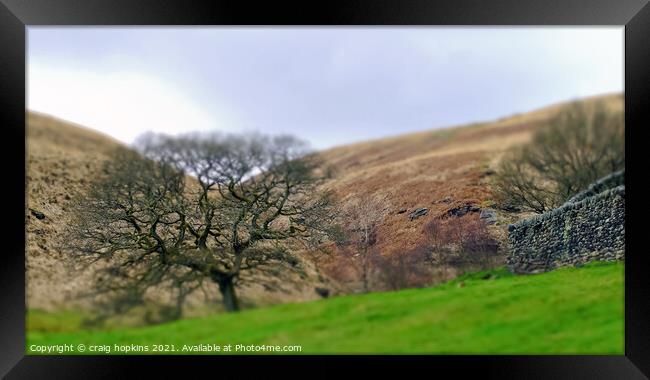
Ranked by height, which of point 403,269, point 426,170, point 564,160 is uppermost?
point 564,160

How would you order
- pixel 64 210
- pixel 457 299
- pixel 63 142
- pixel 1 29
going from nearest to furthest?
1. pixel 1 29
2. pixel 457 299
3. pixel 64 210
4. pixel 63 142

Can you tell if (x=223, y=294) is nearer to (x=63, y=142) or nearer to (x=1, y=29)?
(x=63, y=142)

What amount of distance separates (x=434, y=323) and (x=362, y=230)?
88.8 inches

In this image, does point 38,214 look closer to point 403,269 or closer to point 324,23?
point 324,23

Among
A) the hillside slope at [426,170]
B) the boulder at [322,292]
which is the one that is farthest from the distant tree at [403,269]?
the boulder at [322,292]

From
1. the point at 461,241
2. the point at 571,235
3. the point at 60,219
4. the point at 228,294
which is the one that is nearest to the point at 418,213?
the point at 461,241

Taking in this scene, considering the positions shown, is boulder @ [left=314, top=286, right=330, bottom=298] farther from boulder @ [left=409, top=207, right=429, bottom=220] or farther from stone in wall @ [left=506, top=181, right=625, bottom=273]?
stone in wall @ [left=506, top=181, right=625, bottom=273]

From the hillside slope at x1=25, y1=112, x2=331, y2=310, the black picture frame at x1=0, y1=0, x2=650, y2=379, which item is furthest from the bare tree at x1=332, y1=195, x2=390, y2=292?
the black picture frame at x1=0, y1=0, x2=650, y2=379

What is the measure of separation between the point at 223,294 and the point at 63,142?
14.5 ft

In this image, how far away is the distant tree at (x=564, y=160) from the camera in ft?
34.9

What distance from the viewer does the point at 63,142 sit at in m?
11.2

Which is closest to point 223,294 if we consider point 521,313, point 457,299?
point 457,299

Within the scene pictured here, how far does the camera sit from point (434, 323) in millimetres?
9352

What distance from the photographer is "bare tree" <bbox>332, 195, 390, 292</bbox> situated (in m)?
10.4
